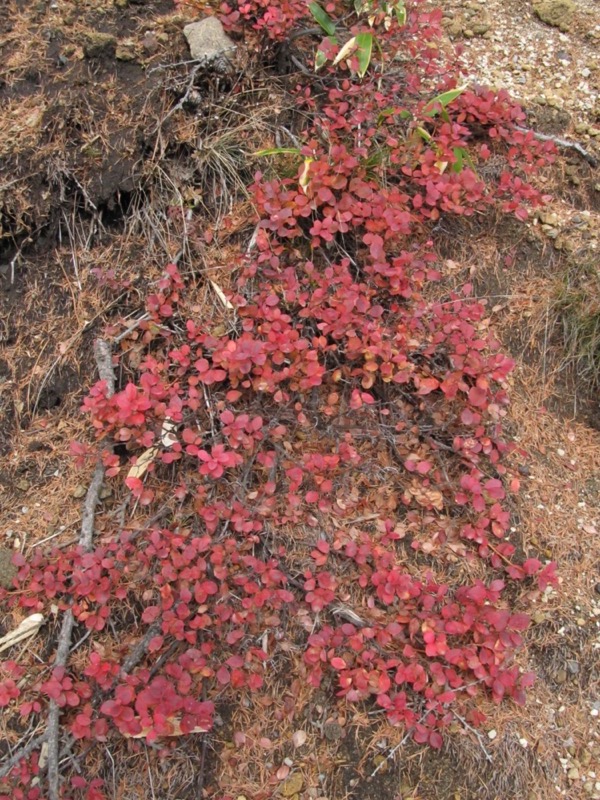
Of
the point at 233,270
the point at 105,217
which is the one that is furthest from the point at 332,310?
the point at 105,217

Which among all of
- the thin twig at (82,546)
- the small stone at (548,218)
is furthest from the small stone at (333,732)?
the small stone at (548,218)

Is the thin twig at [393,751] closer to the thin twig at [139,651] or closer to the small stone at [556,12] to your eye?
the thin twig at [139,651]

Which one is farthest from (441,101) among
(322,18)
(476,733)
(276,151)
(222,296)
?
(476,733)

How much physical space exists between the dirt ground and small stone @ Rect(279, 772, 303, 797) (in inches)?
1.1

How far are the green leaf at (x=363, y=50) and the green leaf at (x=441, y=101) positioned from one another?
0.38m

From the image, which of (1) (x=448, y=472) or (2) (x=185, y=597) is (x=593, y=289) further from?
(2) (x=185, y=597)

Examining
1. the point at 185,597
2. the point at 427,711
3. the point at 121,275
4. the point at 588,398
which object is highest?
the point at 121,275

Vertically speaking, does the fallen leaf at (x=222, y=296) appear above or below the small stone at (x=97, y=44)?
below

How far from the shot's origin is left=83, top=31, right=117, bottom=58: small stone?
10.3 ft

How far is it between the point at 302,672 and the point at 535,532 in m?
1.20

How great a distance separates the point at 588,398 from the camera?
10.3 feet

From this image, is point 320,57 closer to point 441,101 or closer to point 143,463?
point 441,101

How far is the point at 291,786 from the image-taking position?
2262 millimetres

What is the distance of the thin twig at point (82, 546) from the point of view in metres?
2.15
